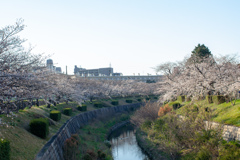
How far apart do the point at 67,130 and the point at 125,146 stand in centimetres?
854

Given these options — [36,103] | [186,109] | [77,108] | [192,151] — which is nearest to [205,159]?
[192,151]

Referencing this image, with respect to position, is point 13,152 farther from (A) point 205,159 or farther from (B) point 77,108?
(B) point 77,108

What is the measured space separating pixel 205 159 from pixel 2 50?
1293cm

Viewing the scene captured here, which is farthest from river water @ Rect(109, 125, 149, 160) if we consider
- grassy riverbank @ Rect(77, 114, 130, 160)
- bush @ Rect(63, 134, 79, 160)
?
bush @ Rect(63, 134, 79, 160)

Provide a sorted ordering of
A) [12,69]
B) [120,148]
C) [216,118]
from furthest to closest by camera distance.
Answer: [120,148]
[216,118]
[12,69]

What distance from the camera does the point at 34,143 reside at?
13852 millimetres

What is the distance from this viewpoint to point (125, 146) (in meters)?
27.5

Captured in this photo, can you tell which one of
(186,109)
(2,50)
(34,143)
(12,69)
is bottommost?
(34,143)

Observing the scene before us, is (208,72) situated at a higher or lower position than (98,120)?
higher

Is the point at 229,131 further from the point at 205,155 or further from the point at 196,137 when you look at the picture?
the point at 205,155

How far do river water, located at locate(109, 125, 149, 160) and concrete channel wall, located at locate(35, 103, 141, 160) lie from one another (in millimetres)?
A: 4827

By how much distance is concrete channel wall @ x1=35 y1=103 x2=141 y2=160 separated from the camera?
44.0 feet

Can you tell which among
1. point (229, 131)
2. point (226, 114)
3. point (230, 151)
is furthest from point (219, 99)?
point (230, 151)

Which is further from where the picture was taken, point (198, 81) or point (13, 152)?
point (198, 81)
